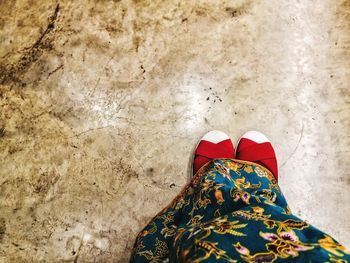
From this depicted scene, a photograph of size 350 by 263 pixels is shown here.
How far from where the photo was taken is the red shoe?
117 centimetres

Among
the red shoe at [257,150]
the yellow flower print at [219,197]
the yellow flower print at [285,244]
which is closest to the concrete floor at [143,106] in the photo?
the red shoe at [257,150]

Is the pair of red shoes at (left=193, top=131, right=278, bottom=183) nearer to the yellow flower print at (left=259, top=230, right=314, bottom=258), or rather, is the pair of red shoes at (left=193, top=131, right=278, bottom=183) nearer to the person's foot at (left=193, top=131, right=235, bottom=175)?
the person's foot at (left=193, top=131, right=235, bottom=175)

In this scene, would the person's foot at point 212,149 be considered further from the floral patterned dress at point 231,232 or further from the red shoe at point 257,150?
the floral patterned dress at point 231,232

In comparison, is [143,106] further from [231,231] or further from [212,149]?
[231,231]

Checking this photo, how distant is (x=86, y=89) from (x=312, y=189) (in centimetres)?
94

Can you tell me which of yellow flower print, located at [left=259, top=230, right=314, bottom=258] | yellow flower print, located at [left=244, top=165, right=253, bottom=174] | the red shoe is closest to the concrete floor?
the red shoe

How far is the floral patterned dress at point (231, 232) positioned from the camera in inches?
23.8

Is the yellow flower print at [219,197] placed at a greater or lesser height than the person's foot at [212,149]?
greater

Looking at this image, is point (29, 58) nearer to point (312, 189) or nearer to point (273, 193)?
point (273, 193)

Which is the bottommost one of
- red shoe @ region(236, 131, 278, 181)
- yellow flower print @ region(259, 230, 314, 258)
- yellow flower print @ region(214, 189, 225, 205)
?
red shoe @ region(236, 131, 278, 181)

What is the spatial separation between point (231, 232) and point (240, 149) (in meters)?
0.58

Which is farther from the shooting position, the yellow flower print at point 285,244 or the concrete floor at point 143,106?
the concrete floor at point 143,106

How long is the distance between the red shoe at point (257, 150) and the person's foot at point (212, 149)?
44 mm

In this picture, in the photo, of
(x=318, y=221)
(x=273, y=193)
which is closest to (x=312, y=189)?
(x=318, y=221)
